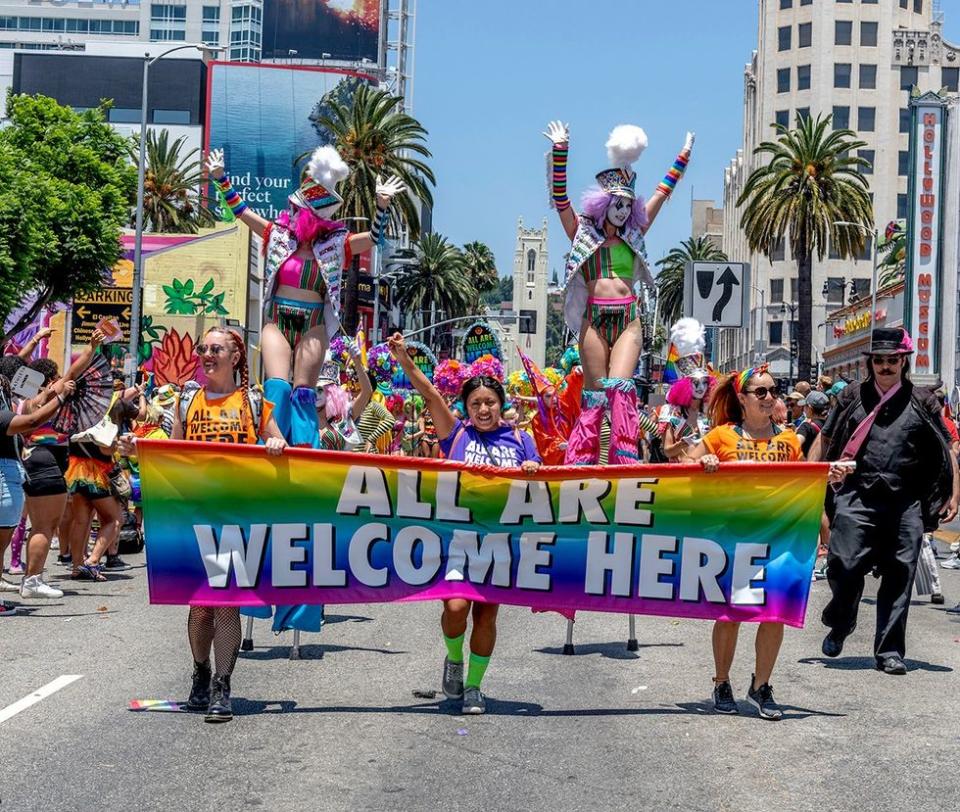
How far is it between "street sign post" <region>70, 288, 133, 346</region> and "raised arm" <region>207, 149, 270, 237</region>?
40131mm

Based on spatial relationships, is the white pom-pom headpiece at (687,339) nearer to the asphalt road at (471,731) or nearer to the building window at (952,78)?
the asphalt road at (471,731)

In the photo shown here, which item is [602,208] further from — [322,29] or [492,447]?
[322,29]

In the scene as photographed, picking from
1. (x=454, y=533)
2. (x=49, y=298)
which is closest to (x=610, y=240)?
(x=454, y=533)

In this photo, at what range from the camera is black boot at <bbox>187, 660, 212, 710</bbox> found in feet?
24.9

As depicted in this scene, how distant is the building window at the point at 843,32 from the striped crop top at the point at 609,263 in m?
97.0

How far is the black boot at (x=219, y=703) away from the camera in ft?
23.9

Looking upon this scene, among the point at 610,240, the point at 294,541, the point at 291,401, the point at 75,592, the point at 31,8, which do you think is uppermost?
the point at 31,8

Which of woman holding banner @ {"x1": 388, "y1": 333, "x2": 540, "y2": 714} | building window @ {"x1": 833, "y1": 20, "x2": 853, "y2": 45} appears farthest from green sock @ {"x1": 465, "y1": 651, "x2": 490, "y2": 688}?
building window @ {"x1": 833, "y1": 20, "x2": 853, "y2": 45}

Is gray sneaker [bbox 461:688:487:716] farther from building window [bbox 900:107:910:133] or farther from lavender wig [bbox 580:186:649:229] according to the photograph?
building window [bbox 900:107:910:133]

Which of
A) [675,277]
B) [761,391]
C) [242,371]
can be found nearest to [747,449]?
[761,391]

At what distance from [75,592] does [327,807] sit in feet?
26.0

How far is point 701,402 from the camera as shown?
12.7 meters

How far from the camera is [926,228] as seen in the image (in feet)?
177

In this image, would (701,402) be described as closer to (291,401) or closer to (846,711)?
(291,401)
